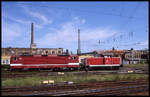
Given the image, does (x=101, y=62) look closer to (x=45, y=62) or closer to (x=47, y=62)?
(x=47, y=62)

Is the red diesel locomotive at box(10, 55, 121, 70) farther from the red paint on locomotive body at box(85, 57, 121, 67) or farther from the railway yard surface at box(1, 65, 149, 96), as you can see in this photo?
the railway yard surface at box(1, 65, 149, 96)

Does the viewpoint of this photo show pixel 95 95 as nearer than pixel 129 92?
Yes

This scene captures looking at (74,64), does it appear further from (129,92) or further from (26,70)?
(129,92)

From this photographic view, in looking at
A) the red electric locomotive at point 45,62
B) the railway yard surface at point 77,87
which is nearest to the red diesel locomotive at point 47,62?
the red electric locomotive at point 45,62

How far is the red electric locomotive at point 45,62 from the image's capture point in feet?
99.1

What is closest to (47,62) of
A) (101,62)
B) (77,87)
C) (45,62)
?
(45,62)

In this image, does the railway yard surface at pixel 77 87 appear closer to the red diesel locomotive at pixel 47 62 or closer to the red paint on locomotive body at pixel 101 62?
the red diesel locomotive at pixel 47 62

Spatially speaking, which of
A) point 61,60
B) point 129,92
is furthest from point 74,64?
point 129,92

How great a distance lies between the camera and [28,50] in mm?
73312

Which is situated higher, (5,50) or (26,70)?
(5,50)

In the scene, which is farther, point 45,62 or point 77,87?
point 45,62

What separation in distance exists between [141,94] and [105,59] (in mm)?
23610

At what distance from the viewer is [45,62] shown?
3111 centimetres

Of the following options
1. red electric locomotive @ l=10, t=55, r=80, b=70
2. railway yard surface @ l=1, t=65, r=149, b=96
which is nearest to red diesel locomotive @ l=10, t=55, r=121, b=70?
red electric locomotive @ l=10, t=55, r=80, b=70
